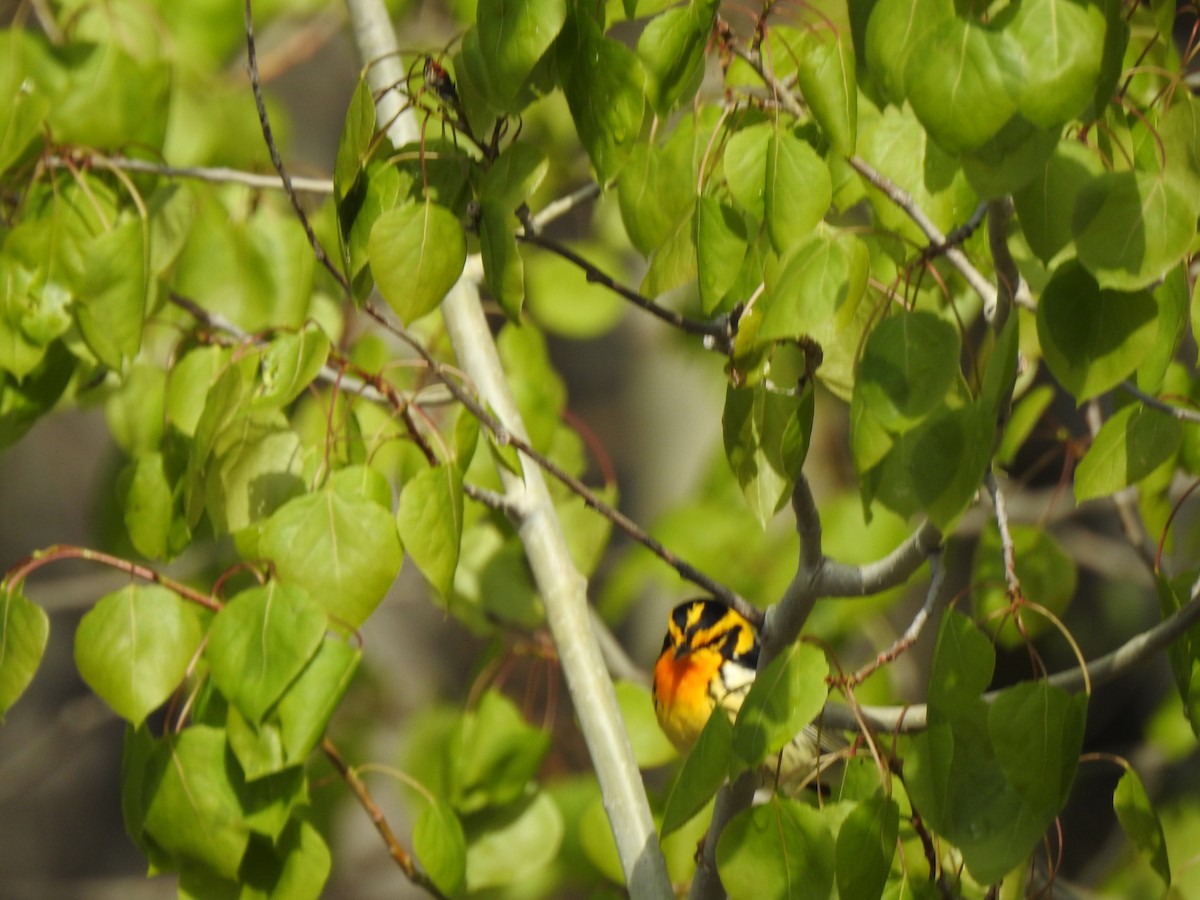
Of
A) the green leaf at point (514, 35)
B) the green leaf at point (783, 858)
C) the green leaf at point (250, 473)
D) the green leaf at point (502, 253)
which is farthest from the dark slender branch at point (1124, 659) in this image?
the green leaf at point (250, 473)

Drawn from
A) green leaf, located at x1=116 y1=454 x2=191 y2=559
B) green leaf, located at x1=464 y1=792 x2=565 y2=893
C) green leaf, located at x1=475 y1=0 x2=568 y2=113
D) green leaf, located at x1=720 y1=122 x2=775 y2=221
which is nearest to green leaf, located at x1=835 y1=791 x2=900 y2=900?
green leaf, located at x1=720 y1=122 x2=775 y2=221

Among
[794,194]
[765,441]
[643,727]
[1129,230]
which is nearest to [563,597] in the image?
[643,727]

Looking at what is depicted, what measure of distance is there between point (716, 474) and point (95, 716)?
1804 millimetres

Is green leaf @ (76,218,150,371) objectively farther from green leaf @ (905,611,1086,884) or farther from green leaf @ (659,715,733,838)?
green leaf @ (905,611,1086,884)

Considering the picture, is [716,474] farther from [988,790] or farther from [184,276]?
[988,790]

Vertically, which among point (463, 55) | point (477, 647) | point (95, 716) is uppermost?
point (463, 55)

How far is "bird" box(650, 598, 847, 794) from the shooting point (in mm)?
2232

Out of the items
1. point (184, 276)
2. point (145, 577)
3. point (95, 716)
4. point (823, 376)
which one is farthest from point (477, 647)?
point (823, 376)

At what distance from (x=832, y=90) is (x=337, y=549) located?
1.92 feet

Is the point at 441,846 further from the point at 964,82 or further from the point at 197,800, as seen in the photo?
the point at 964,82

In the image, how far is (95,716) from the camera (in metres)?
3.52

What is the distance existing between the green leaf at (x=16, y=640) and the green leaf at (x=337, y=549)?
0.76ft

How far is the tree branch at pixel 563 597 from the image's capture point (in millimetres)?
1471

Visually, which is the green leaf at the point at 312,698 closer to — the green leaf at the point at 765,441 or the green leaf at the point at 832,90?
the green leaf at the point at 765,441
